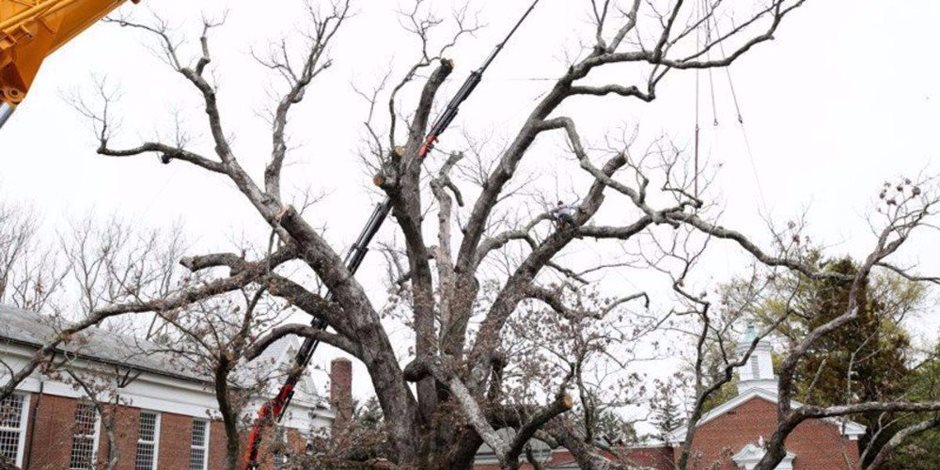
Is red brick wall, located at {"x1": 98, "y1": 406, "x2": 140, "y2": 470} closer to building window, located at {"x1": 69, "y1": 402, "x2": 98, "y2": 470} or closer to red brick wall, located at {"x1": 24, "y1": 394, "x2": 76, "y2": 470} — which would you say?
building window, located at {"x1": 69, "y1": 402, "x2": 98, "y2": 470}

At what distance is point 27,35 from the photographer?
7.70m

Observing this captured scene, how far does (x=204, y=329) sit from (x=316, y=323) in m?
4.69

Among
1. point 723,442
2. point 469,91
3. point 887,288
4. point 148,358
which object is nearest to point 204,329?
point 469,91

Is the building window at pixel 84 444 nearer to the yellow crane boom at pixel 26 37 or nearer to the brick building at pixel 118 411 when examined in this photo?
the brick building at pixel 118 411

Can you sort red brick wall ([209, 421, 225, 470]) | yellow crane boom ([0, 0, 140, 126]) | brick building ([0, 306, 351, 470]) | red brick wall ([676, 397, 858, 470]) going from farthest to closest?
1. red brick wall ([676, 397, 858, 470])
2. red brick wall ([209, 421, 225, 470])
3. brick building ([0, 306, 351, 470])
4. yellow crane boom ([0, 0, 140, 126])

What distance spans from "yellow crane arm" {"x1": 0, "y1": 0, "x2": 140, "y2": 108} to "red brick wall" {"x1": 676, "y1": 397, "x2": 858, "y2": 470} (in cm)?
2191

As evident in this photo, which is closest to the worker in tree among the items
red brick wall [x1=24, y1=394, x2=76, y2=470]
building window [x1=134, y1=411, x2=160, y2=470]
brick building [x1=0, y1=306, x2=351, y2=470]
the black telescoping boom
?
the black telescoping boom

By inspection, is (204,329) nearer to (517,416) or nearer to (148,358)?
(517,416)

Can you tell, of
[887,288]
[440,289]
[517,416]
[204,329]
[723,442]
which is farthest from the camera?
[887,288]

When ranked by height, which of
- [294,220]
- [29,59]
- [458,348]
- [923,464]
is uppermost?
[294,220]

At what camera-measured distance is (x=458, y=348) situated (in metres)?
15.3

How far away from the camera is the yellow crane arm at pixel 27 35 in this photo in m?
7.56

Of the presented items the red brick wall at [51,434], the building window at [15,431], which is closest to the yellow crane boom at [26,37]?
the building window at [15,431]

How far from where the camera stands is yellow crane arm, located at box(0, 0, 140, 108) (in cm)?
756
